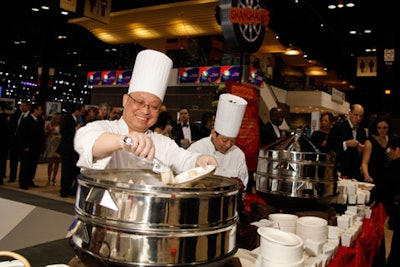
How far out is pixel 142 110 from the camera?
139 cm

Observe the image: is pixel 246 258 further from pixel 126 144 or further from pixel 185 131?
pixel 185 131

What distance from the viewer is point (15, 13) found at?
10.9 meters

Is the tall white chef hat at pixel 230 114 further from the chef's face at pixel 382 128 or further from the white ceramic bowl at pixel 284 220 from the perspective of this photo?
the chef's face at pixel 382 128

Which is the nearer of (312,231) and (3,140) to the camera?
(312,231)

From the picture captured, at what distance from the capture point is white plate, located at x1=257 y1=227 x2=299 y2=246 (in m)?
1.08

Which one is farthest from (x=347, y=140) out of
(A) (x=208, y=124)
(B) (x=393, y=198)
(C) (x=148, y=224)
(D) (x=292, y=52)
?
(D) (x=292, y=52)

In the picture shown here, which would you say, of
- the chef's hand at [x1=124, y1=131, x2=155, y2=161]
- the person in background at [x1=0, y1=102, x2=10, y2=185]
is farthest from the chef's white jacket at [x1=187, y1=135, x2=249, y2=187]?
the person in background at [x1=0, y1=102, x2=10, y2=185]

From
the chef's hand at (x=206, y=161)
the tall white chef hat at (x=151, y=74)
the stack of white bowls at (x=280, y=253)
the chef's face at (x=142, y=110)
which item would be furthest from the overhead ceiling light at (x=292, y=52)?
the stack of white bowls at (x=280, y=253)

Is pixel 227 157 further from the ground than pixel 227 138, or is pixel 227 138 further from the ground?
pixel 227 138

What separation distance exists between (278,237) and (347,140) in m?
2.90

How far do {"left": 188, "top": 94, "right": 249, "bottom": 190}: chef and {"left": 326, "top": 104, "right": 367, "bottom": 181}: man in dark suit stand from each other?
1.40 metres

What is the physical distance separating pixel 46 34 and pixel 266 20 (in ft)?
35.8

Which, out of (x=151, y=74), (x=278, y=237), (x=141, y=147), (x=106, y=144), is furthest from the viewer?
(x=151, y=74)

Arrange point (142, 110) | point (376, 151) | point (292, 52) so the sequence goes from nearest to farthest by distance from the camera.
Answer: point (142, 110), point (376, 151), point (292, 52)
